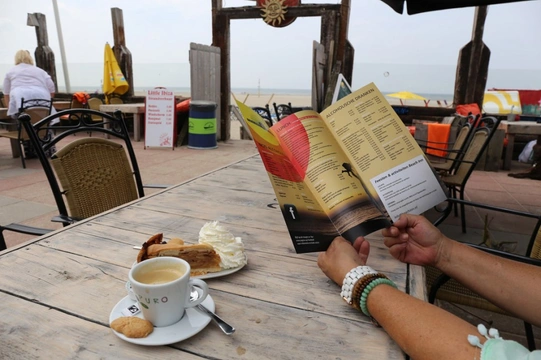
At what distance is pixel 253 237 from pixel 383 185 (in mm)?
374

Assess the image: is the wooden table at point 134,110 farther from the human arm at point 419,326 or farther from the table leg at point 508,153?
the human arm at point 419,326

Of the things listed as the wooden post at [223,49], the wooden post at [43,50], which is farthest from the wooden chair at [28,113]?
the wooden post at [43,50]

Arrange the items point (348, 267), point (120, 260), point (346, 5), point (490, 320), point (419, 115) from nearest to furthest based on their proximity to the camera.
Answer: point (348, 267), point (120, 260), point (490, 320), point (346, 5), point (419, 115)

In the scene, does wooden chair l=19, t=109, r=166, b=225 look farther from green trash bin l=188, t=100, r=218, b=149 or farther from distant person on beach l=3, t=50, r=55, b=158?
green trash bin l=188, t=100, r=218, b=149

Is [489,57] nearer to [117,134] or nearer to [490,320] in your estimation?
[490,320]

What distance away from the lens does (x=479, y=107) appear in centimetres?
618

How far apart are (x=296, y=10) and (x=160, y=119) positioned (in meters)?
2.88

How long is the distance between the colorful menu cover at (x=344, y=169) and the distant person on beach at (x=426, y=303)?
0.05m

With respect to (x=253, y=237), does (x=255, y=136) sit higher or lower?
higher

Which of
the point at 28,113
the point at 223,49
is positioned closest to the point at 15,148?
the point at 28,113

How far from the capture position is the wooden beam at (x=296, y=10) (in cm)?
572

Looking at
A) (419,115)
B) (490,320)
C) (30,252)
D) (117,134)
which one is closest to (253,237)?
(30,252)

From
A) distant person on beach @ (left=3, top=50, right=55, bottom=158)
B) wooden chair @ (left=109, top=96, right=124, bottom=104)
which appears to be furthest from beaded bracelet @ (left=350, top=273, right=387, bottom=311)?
wooden chair @ (left=109, top=96, right=124, bottom=104)

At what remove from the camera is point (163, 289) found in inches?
21.2
